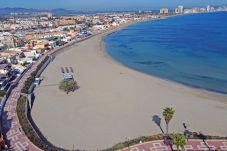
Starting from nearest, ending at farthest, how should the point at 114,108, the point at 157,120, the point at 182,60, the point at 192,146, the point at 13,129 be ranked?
the point at 192,146
the point at 13,129
the point at 157,120
the point at 114,108
the point at 182,60

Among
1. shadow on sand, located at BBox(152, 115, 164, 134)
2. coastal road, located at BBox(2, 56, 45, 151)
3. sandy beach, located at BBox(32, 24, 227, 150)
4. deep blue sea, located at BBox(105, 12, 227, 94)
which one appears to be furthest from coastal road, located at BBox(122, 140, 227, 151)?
deep blue sea, located at BBox(105, 12, 227, 94)

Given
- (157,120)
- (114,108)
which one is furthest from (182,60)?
(157,120)

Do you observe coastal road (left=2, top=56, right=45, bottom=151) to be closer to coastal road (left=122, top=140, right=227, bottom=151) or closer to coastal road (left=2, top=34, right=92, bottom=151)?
coastal road (left=2, top=34, right=92, bottom=151)

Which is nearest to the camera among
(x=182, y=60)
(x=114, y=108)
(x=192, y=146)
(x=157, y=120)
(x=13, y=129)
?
(x=192, y=146)

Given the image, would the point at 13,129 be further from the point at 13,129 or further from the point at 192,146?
the point at 192,146

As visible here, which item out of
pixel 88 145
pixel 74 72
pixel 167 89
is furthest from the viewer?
pixel 74 72

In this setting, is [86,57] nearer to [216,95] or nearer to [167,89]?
[167,89]

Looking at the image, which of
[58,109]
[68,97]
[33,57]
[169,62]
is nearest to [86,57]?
[33,57]
